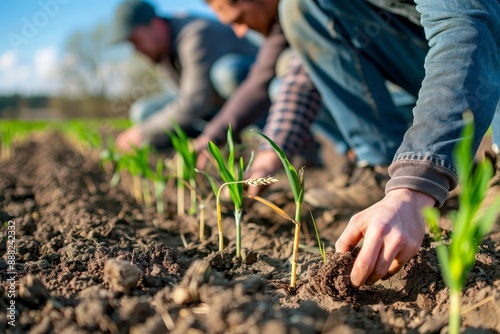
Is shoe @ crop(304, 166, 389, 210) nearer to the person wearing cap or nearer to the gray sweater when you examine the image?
the person wearing cap

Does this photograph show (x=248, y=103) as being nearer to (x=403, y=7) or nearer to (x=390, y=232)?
(x=403, y=7)

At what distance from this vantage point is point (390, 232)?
83 cm

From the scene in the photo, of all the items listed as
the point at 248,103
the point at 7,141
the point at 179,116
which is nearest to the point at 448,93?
the point at 248,103

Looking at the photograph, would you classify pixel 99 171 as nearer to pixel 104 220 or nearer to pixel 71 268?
pixel 104 220

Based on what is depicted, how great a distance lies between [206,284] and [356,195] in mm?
Result: 1187

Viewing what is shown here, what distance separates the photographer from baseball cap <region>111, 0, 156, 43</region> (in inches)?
142

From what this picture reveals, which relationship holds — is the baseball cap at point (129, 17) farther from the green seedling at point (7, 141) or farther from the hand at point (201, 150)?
the hand at point (201, 150)

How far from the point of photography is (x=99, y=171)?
10.4 feet

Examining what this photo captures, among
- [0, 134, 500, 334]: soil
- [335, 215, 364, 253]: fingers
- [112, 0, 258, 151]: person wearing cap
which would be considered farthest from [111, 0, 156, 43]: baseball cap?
[335, 215, 364, 253]: fingers

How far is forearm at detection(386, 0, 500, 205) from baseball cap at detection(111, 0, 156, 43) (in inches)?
114

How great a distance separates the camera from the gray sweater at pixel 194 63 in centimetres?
333

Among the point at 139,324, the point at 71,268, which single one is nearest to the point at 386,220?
the point at 139,324

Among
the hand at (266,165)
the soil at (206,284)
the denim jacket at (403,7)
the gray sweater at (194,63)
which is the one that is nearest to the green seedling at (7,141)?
the gray sweater at (194,63)

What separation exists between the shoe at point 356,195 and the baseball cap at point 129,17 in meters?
2.29
